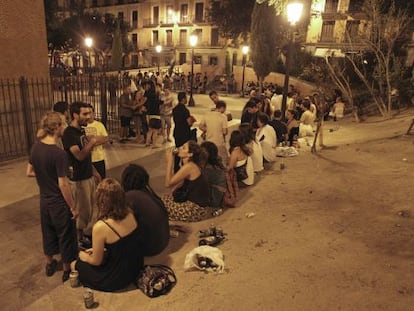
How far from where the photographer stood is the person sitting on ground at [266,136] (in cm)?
790

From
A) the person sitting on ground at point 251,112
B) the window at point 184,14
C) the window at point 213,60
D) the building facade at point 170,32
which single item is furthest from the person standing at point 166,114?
the window at point 184,14

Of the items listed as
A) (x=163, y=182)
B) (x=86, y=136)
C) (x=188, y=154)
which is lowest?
(x=163, y=182)

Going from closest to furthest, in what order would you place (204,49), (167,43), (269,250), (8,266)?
(8,266) → (269,250) → (204,49) → (167,43)

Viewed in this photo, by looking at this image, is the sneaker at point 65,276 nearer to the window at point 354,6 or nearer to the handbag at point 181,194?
the handbag at point 181,194

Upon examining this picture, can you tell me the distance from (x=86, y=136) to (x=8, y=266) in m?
1.76

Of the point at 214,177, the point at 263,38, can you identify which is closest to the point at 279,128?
the point at 214,177

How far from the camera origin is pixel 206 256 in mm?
4125

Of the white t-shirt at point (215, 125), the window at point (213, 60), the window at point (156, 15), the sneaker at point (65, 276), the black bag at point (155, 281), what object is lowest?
the sneaker at point (65, 276)

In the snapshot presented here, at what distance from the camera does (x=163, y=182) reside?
282 inches

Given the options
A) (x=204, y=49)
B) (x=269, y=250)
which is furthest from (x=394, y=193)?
(x=204, y=49)

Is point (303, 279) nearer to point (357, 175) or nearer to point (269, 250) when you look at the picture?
point (269, 250)

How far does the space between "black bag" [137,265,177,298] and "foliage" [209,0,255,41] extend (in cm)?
3159

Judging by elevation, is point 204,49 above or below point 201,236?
above

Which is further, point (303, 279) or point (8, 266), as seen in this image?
point (8, 266)
